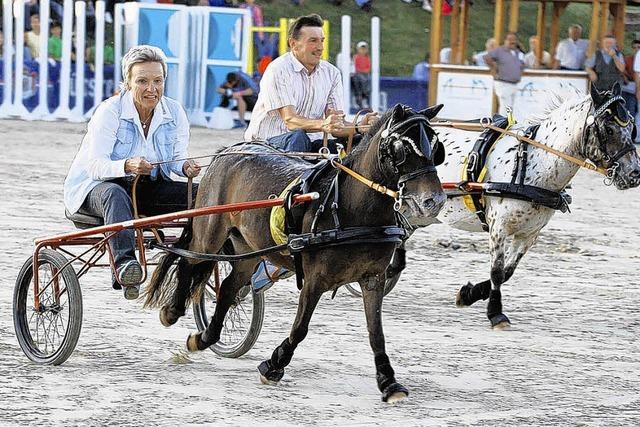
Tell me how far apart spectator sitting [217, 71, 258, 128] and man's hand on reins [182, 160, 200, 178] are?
50.8 feet

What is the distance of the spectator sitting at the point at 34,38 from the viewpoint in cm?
2262

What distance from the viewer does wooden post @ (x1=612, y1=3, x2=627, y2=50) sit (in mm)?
23375

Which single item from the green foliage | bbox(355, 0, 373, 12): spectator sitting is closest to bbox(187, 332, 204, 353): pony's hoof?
the green foliage

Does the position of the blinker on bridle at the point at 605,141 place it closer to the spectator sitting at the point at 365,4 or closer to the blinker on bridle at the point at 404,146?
the blinker on bridle at the point at 404,146

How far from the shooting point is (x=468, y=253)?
35.8ft

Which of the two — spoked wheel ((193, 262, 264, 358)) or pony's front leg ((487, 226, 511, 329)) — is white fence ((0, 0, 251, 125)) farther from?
spoked wheel ((193, 262, 264, 358))

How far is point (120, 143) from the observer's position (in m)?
6.86

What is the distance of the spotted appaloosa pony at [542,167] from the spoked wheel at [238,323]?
1676 millimetres

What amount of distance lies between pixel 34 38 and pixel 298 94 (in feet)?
51.5

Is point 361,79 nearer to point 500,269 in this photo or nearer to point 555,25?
point 555,25

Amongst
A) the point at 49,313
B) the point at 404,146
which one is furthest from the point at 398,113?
the point at 49,313

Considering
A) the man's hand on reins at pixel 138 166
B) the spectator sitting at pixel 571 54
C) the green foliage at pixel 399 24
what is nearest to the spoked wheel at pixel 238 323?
the man's hand on reins at pixel 138 166

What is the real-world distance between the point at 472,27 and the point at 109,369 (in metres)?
26.9

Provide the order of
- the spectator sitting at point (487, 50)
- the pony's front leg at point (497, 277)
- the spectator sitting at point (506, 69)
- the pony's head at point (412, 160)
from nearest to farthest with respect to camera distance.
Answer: the pony's head at point (412, 160)
the pony's front leg at point (497, 277)
the spectator sitting at point (506, 69)
the spectator sitting at point (487, 50)
